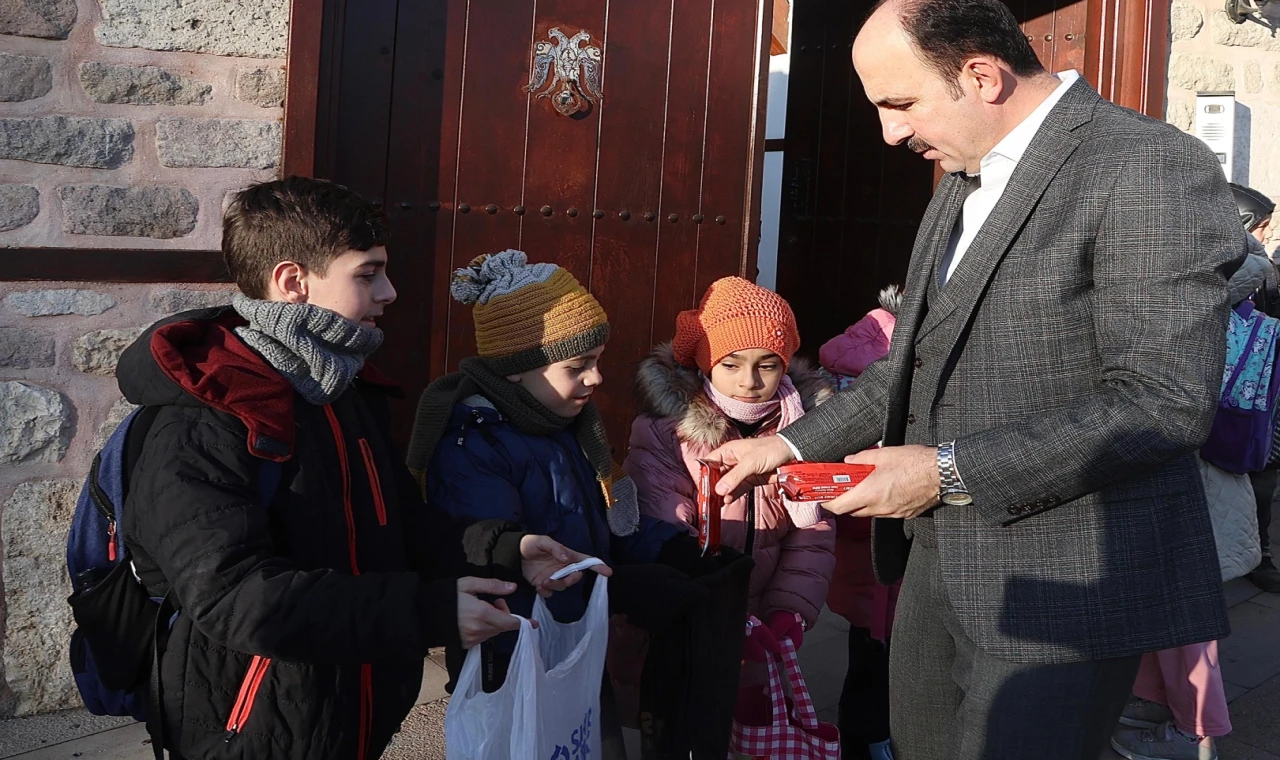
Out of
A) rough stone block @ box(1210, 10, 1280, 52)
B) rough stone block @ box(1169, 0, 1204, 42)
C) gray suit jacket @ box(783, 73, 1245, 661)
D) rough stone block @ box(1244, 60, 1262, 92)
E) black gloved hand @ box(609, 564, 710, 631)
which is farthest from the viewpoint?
rough stone block @ box(1244, 60, 1262, 92)

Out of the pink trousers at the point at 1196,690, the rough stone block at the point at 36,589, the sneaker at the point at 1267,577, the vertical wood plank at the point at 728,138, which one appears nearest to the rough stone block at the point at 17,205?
the rough stone block at the point at 36,589

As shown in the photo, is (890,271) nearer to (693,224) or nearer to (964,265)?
(693,224)

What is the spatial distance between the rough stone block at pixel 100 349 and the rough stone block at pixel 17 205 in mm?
346

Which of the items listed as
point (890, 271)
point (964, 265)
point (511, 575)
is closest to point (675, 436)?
point (511, 575)

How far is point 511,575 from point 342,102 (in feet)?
6.51

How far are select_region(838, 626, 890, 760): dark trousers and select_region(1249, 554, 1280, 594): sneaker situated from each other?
2.74m

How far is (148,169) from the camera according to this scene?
10.3 feet

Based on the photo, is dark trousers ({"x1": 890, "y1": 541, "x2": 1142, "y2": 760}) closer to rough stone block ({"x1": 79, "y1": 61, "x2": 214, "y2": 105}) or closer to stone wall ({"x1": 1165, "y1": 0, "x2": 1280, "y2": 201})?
rough stone block ({"x1": 79, "y1": 61, "x2": 214, "y2": 105})

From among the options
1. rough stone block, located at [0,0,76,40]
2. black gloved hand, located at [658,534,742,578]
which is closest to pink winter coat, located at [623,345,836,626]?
black gloved hand, located at [658,534,742,578]

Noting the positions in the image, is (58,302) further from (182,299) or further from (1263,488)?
(1263,488)

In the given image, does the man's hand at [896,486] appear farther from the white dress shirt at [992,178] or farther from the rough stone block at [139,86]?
the rough stone block at [139,86]

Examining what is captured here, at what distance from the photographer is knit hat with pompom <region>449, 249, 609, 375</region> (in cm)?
266

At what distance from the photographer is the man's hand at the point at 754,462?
238 centimetres

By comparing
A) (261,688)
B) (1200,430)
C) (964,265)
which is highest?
(964,265)
